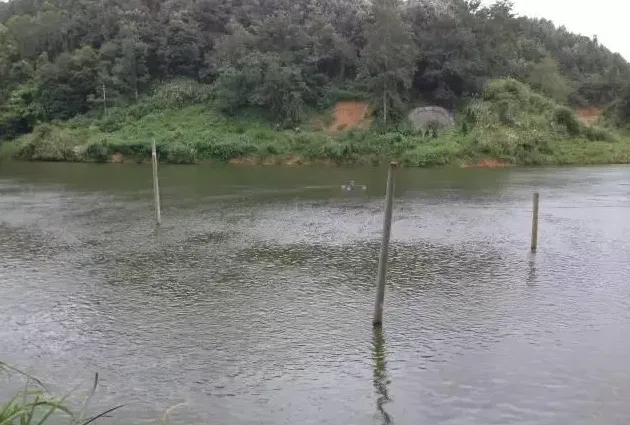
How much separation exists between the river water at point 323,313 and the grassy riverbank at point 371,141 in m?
23.4

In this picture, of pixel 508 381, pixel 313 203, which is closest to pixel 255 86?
pixel 313 203

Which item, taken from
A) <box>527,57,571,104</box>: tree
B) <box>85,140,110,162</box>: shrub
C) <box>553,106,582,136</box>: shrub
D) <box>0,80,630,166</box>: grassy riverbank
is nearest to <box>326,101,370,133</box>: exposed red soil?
<box>0,80,630,166</box>: grassy riverbank

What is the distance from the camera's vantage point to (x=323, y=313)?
498 inches

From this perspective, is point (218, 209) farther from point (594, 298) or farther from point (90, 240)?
point (594, 298)

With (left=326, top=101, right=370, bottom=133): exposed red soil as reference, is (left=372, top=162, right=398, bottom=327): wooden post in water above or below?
below

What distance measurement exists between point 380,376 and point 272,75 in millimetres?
48714

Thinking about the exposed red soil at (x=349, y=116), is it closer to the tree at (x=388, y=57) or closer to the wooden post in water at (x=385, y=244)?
the tree at (x=388, y=57)

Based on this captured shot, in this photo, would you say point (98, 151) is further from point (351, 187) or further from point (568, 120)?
point (568, 120)

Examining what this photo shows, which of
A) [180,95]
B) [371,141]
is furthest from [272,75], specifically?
[180,95]

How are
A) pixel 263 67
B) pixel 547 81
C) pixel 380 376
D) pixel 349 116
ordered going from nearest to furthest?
pixel 380 376, pixel 263 67, pixel 349 116, pixel 547 81

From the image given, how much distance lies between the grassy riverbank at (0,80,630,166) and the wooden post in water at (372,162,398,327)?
37.8m

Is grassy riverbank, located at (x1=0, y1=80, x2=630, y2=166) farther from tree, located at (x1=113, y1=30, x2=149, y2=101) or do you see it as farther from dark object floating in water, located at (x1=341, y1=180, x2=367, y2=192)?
dark object floating in water, located at (x1=341, y1=180, x2=367, y2=192)

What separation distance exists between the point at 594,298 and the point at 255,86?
158 ft

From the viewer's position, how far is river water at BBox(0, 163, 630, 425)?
8.98 m
